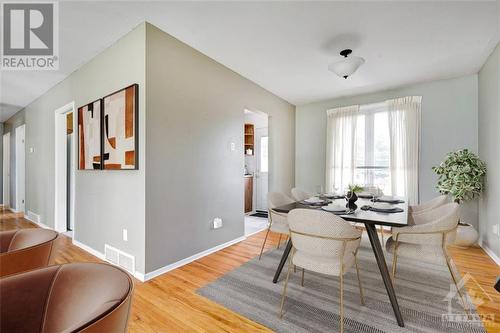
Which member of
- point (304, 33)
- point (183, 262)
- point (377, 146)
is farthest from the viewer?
point (377, 146)

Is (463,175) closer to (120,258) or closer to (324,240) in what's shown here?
(324,240)

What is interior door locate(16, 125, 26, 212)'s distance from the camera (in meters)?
5.53

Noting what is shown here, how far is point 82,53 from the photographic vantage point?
2914mm

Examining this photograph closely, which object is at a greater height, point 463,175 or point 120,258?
point 463,175

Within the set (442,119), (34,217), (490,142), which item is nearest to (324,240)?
(490,142)

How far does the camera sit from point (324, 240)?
163 centimetres

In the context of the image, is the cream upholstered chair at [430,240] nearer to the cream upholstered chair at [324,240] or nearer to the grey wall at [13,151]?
the cream upholstered chair at [324,240]

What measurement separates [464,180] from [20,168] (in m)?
9.05

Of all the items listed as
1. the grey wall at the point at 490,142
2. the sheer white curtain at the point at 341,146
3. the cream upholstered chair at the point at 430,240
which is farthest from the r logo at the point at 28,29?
the grey wall at the point at 490,142

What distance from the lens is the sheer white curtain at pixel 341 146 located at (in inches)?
181

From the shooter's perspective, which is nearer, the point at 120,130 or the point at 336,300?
the point at 336,300

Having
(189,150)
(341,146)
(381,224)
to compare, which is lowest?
(381,224)

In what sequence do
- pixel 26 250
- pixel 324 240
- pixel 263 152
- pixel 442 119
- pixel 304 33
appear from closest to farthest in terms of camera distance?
pixel 26 250 < pixel 324 240 < pixel 304 33 < pixel 442 119 < pixel 263 152

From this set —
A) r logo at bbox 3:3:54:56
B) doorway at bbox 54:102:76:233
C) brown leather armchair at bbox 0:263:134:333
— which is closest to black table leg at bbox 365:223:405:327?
brown leather armchair at bbox 0:263:134:333
